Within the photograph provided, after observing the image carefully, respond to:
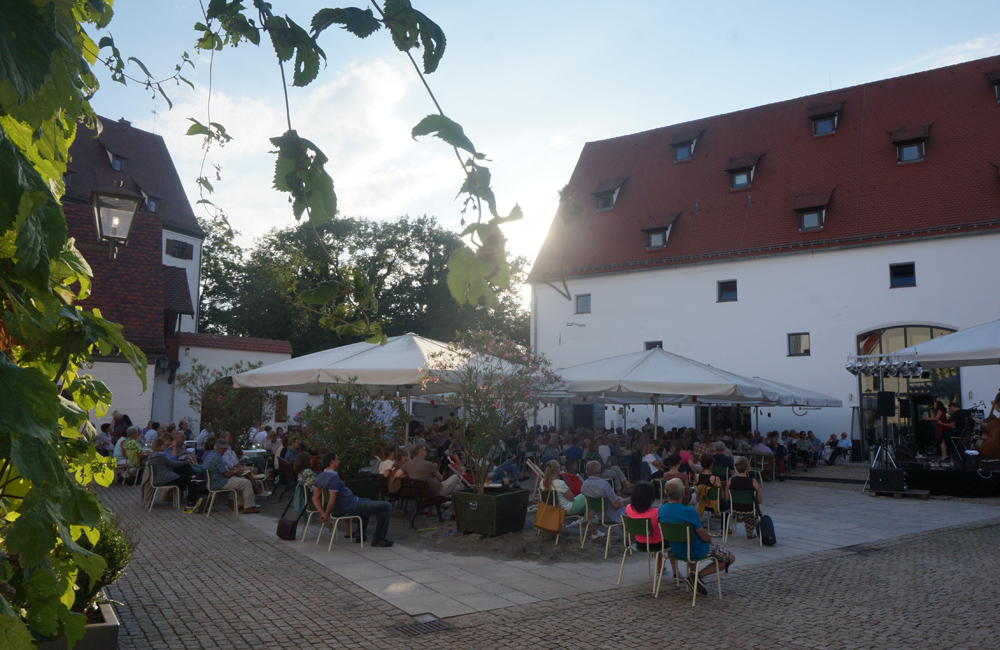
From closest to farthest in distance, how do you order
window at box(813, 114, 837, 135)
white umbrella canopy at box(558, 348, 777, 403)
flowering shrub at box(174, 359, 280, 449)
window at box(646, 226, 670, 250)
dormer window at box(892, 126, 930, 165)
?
white umbrella canopy at box(558, 348, 777, 403) → flowering shrub at box(174, 359, 280, 449) → dormer window at box(892, 126, 930, 165) → window at box(813, 114, 837, 135) → window at box(646, 226, 670, 250)

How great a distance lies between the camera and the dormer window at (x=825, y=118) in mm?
28578

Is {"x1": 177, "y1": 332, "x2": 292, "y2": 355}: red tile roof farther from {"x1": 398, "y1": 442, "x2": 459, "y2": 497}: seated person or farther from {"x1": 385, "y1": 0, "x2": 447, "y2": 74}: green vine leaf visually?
{"x1": 385, "y1": 0, "x2": 447, "y2": 74}: green vine leaf

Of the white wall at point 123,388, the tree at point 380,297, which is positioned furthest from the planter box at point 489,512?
the tree at point 380,297

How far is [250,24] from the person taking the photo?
2295 mm

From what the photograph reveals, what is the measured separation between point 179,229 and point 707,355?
27.3 meters

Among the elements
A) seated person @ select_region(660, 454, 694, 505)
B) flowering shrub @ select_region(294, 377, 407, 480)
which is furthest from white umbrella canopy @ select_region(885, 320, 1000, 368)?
flowering shrub @ select_region(294, 377, 407, 480)

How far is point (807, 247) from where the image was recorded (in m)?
25.7

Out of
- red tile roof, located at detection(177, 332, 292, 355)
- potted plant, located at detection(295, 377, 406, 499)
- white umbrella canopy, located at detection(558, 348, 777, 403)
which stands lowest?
potted plant, located at detection(295, 377, 406, 499)

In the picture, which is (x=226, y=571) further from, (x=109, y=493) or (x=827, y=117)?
(x=827, y=117)

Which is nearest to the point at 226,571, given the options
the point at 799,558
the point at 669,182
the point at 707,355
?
the point at 799,558

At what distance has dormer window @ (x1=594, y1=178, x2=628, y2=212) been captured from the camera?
3175 centimetres

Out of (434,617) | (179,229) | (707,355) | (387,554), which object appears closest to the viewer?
(434,617)

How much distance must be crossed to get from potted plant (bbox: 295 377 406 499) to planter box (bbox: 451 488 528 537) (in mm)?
2012

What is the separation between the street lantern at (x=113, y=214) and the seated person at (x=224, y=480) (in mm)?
5281
